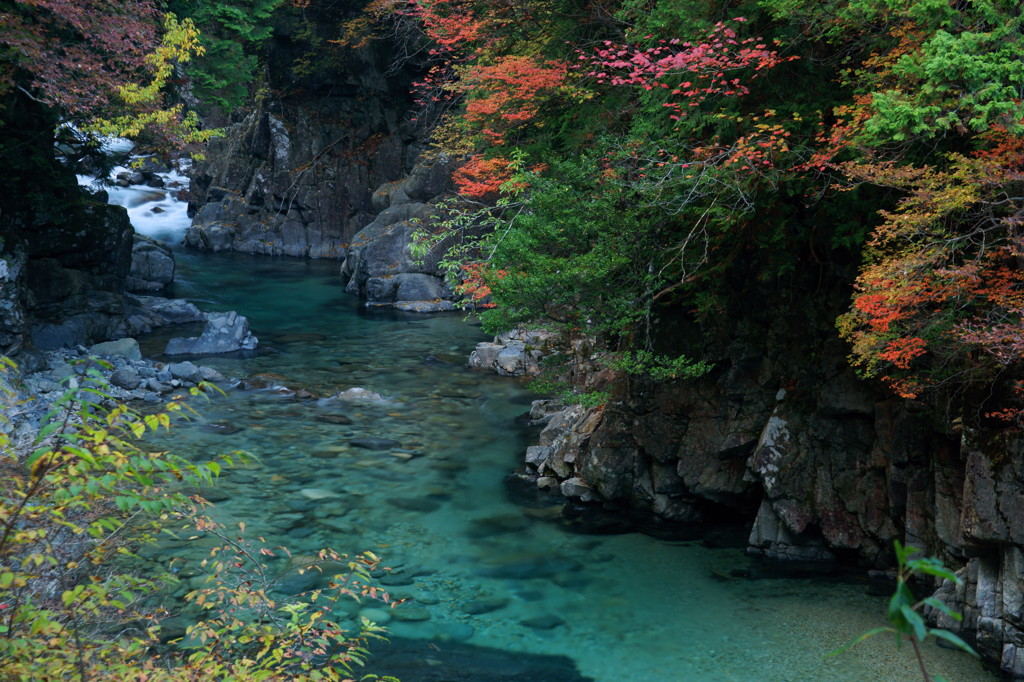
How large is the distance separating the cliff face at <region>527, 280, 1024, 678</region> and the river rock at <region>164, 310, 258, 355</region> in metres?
10.5

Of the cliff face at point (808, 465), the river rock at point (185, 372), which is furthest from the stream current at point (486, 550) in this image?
the river rock at point (185, 372)

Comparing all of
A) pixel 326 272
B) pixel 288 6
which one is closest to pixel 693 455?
pixel 326 272

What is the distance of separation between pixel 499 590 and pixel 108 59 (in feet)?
43.5

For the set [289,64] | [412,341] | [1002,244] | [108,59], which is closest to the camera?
[1002,244]

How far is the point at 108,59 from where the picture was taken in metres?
15.3

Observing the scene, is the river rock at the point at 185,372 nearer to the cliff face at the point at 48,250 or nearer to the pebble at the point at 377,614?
the cliff face at the point at 48,250

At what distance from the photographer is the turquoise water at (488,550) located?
758 centimetres

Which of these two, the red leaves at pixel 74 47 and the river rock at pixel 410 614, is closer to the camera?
the river rock at pixel 410 614

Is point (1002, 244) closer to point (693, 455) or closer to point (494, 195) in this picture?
point (693, 455)

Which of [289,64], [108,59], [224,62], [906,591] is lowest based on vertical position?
[906,591]

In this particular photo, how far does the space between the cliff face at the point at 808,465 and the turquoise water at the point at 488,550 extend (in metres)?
0.64

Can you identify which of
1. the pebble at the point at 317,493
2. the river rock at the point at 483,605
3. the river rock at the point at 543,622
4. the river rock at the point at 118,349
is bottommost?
the pebble at the point at 317,493

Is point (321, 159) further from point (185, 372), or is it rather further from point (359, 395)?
point (359, 395)

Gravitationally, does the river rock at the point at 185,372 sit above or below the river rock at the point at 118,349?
below
